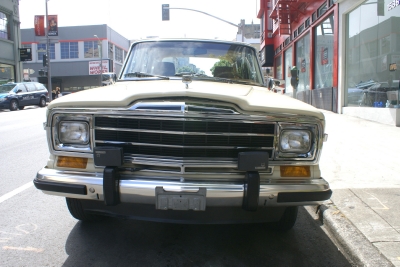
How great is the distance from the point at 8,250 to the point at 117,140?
138 centimetres

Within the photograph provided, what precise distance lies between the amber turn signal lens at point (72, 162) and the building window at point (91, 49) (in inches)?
1957

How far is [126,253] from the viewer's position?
3043 mm

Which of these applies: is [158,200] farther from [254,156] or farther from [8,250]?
[8,250]

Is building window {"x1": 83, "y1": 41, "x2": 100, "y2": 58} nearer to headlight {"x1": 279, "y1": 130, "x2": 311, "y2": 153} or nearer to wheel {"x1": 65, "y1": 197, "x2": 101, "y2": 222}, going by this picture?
wheel {"x1": 65, "y1": 197, "x2": 101, "y2": 222}

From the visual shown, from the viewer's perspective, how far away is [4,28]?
30.2m

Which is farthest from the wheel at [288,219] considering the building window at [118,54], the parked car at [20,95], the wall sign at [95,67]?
the building window at [118,54]

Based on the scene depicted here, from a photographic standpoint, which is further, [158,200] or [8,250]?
[8,250]

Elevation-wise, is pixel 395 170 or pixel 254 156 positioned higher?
pixel 254 156

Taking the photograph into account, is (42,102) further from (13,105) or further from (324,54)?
(324,54)

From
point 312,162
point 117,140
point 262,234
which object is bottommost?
point 262,234

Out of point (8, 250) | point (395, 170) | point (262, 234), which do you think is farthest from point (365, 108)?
point (8, 250)

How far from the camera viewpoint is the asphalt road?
116 inches

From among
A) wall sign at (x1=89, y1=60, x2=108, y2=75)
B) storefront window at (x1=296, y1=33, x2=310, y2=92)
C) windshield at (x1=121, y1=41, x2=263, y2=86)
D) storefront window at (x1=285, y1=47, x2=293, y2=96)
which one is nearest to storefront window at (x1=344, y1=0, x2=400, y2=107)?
storefront window at (x1=296, y1=33, x2=310, y2=92)

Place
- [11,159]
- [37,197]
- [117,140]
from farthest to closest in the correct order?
[11,159], [37,197], [117,140]
